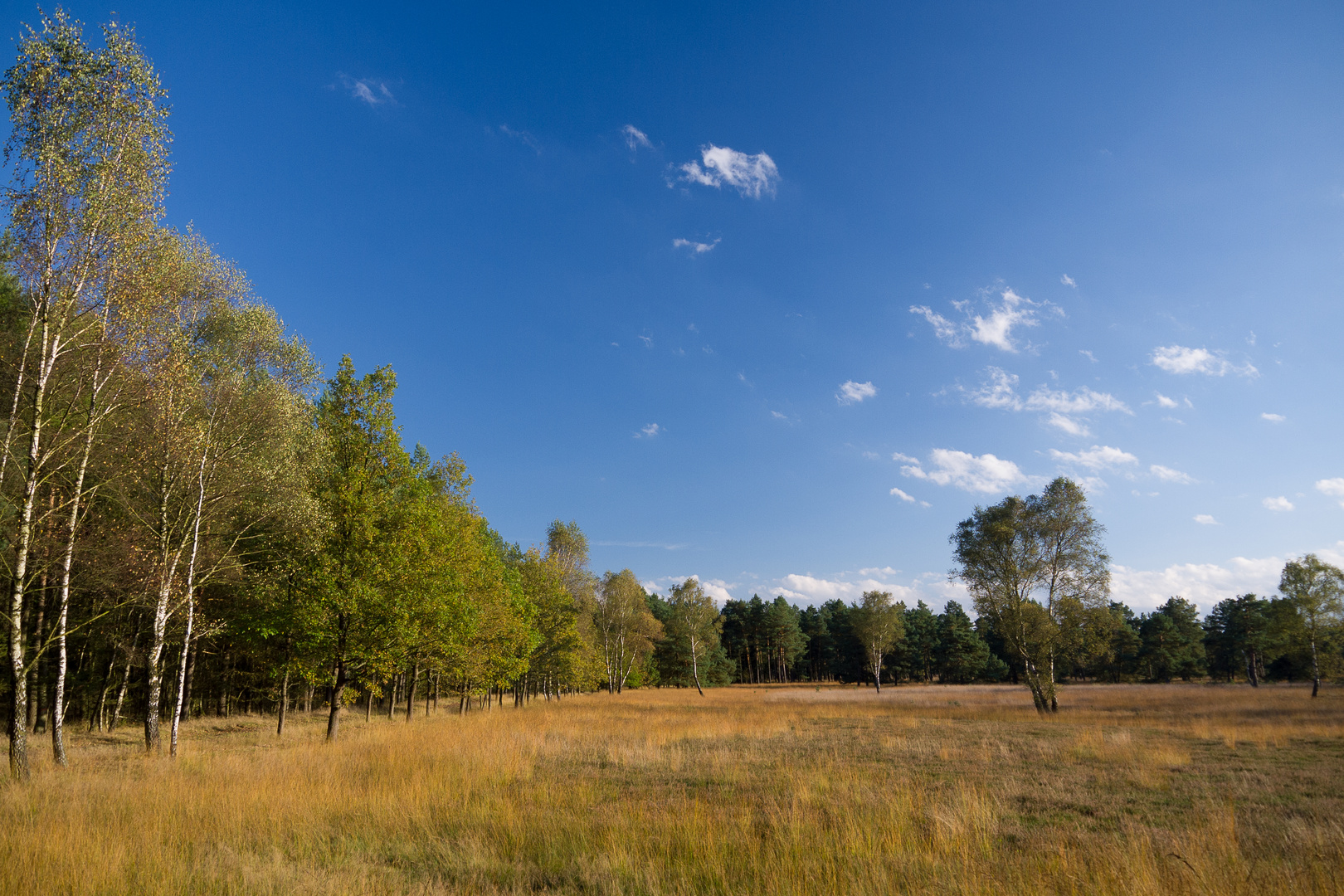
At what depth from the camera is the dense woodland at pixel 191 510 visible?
38.3ft

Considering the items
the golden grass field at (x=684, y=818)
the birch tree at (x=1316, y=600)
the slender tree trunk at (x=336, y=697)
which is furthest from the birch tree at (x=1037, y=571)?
the slender tree trunk at (x=336, y=697)

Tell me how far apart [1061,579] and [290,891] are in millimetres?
34254

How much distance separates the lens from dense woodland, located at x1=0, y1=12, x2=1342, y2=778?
38.3 feet

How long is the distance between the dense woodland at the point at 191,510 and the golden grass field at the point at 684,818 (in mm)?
3975

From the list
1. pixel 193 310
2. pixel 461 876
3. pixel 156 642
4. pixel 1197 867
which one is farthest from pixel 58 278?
pixel 1197 867

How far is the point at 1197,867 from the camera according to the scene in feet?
18.7

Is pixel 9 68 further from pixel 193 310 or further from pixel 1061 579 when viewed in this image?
pixel 1061 579

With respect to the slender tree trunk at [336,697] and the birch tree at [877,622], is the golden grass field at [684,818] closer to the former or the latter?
the slender tree trunk at [336,697]

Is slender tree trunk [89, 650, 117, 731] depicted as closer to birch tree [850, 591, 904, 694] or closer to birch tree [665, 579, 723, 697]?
birch tree [665, 579, 723, 697]

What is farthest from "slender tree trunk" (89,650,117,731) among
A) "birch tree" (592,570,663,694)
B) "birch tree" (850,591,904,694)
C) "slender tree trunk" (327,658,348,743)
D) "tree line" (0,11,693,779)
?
"birch tree" (850,591,904,694)

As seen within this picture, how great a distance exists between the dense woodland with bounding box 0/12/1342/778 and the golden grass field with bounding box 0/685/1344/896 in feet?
13.0

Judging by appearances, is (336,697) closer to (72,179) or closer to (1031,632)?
(72,179)

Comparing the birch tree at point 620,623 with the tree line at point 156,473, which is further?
the birch tree at point 620,623

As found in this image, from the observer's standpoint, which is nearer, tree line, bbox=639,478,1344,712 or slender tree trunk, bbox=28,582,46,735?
slender tree trunk, bbox=28,582,46,735
